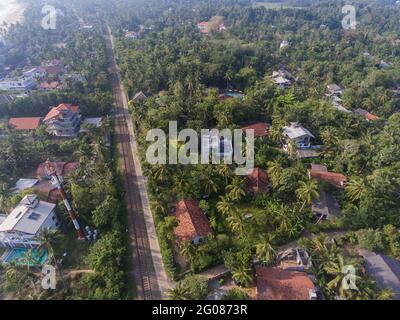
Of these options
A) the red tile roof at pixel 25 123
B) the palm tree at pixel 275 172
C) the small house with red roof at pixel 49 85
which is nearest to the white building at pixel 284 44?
the palm tree at pixel 275 172

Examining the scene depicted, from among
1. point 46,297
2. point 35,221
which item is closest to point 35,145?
point 35,221

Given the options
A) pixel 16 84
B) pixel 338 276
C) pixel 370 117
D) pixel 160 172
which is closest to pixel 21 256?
pixel 160 172

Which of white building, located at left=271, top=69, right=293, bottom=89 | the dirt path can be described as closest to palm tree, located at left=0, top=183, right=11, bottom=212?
the dirt path

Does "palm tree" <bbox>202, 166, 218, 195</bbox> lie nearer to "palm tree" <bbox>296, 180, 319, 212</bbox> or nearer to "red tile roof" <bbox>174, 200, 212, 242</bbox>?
"red tile roof" <bbox>174, 200, 212, 242</bbox>

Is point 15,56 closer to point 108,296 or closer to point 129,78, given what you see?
point 129,78

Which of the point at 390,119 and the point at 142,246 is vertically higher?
the point at 390,119
